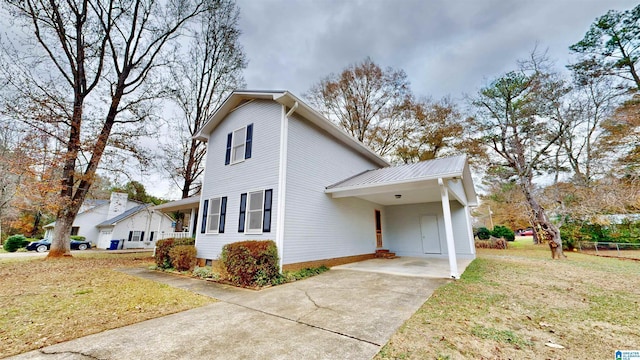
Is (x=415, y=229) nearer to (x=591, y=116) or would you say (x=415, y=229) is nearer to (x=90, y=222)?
(x=591, y=116)

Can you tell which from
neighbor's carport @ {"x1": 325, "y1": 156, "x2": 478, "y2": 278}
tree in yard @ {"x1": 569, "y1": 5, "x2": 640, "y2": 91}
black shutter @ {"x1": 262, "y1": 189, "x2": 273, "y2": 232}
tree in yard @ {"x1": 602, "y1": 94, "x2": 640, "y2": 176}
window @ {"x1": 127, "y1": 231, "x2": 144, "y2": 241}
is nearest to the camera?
black shutter @ {"x1": 262, "y1": 189, "x2": 273, "y2": 232}

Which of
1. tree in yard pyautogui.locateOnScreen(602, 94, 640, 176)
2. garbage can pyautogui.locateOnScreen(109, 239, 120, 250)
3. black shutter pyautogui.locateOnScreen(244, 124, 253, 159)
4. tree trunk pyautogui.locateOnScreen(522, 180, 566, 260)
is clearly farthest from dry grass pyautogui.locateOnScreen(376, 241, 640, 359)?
garbage can pyautogui.locateOnScreen(109, 239, 120, 250)

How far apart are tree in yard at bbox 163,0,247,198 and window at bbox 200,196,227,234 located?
316 inches

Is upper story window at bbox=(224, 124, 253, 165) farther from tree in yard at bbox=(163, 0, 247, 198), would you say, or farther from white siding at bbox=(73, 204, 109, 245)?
white siding at bbox=(73, 204, 109, 245)

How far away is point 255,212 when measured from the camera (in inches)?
324

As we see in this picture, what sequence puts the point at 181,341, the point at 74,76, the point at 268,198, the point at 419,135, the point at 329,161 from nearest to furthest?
the point at 181,341, the point at 268,198, the point at 329,161, the point at 74,76, the point at 419,135

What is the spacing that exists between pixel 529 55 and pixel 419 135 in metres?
7.69

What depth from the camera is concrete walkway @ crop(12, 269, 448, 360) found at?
286 centimetres

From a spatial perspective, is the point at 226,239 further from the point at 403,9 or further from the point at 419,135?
the point at 419,135

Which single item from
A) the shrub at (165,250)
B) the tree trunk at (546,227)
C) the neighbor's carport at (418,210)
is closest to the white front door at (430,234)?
the neighbor's carport at (418,210)

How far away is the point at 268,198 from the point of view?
310 inches

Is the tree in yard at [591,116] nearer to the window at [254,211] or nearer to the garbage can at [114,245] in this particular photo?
the window at [254,211]

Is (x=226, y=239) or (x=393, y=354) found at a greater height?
(x=226, y=239)

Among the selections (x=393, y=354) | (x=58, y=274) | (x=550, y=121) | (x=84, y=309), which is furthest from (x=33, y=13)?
(x=550, y=121)
